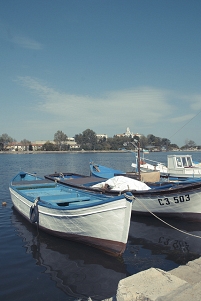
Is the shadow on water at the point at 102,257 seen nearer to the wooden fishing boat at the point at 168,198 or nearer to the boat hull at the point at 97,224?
the boat hull at the point at 97,224

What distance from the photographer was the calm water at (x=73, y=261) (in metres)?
7.52

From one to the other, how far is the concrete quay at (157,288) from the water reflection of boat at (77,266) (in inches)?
70.6

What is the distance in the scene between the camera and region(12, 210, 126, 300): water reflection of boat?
756 centimetres

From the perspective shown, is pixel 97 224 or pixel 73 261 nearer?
pixel 73 261

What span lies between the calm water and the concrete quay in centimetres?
207

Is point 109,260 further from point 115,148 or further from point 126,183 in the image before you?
point 115,148

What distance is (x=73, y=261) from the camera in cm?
933

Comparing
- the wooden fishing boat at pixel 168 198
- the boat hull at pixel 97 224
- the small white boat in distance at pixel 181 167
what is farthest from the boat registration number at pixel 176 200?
the small white boat in distance at pixel 181 167

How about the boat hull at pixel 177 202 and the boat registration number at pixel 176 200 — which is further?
the boat registration number at pixel 176 200

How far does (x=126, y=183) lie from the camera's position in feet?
49.6

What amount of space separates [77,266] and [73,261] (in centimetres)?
41

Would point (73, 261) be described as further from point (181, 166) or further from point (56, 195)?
point (181, 166)

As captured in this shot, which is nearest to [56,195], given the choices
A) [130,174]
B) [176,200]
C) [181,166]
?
[176,200]

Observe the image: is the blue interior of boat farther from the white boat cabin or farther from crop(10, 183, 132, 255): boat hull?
the white boat cabin
